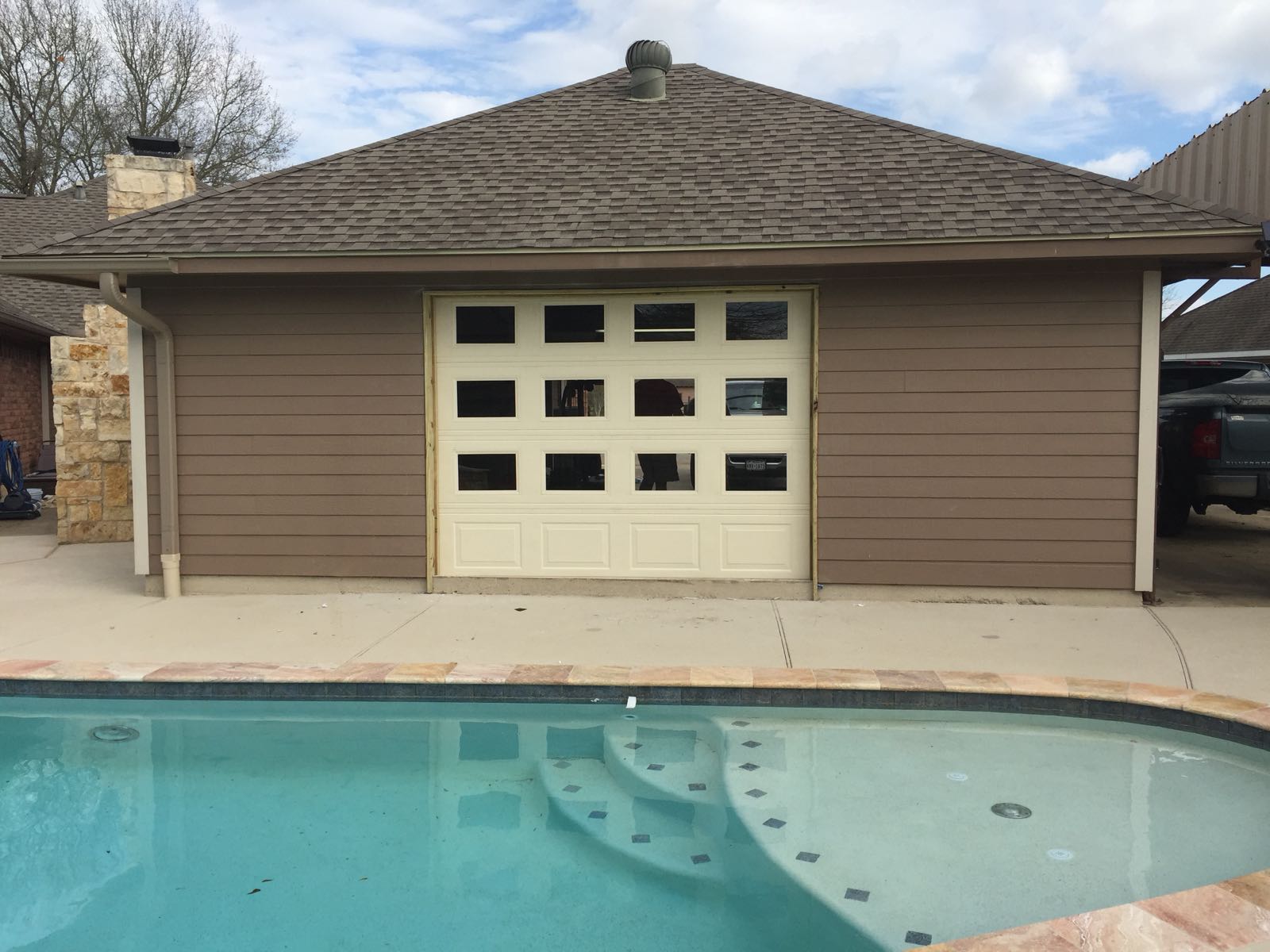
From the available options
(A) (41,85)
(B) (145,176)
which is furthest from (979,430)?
(A) (41,85)

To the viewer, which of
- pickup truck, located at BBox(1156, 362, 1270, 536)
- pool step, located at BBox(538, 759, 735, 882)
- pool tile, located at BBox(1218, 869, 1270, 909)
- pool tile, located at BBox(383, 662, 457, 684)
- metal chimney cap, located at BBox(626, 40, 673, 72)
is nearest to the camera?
pool tile, located at BBox(1218, 869, 1270, 909)

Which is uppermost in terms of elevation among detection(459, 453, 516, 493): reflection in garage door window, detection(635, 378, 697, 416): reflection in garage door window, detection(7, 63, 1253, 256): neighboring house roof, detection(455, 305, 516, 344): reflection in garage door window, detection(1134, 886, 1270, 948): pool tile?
detection(7, 63, 1253, 256): neighboring house roof

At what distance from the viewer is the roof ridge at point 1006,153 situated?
595cm

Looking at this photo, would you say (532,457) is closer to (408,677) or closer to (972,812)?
(408,677)

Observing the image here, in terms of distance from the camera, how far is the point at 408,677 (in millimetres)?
4844

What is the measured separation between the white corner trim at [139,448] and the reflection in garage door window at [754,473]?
4230 mm

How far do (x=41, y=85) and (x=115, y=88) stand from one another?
1.46 metres

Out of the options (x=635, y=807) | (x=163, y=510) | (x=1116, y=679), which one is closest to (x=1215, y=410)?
(x=1116, y=679)

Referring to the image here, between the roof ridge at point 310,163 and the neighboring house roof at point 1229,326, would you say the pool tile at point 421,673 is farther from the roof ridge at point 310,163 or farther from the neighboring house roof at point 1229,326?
the neighboring house roof at point 1229,326

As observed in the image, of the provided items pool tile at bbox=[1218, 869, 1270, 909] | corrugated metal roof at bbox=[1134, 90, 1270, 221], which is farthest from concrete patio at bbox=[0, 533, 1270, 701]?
corrugated metal roof at bbox=[1134, 90, 1270, 221]

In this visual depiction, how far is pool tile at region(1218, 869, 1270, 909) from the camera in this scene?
2.59 m

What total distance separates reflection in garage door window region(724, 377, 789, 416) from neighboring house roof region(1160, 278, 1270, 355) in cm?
1384

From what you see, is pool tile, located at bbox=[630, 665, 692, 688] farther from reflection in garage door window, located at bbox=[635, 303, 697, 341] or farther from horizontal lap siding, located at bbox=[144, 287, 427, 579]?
reflection in garage door window, located at bbox=[635, 303, 697, 341]

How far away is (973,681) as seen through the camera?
4.67 metres
